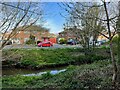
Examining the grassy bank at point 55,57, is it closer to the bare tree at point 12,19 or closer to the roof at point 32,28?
the roof at point 32,28

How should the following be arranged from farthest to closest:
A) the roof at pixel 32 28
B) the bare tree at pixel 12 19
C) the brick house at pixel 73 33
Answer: the brick house at pixel 73 33 < the roof at pixel 32 28 < the bare tree at pixel 12 19

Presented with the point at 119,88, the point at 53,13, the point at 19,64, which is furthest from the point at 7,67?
the point at 119,88

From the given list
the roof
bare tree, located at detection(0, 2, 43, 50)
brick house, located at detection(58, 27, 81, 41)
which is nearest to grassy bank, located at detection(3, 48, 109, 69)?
brick house, located at detection(58, 27, 81, 41)

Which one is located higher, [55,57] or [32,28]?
[32,28]

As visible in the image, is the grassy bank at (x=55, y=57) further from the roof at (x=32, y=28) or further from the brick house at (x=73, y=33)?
the roof at (x=32, y=28)

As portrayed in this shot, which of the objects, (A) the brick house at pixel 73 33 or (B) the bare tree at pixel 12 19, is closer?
(B) the bare tree at pixel 12 19

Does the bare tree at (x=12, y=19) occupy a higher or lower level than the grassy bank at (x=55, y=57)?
higher

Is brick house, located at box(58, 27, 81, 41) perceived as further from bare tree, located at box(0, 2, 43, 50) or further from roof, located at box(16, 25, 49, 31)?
bare tree, located at box(0, 2, 43, 50)

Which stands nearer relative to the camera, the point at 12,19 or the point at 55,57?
the point at 12,19

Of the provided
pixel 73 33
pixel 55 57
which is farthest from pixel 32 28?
pixel 55 57

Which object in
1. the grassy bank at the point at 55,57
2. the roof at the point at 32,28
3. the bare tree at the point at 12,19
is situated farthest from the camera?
the grassy bank at the point at 55,57

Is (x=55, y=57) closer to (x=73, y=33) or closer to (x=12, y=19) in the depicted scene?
(x=73, y=33)

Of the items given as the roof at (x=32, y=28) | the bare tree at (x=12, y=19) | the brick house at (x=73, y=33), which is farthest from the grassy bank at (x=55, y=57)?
the bare tree at (x=12, y=19)

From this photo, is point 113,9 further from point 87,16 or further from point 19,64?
point 19,64
